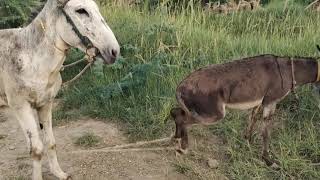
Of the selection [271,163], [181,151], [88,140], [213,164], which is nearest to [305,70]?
[271,163]

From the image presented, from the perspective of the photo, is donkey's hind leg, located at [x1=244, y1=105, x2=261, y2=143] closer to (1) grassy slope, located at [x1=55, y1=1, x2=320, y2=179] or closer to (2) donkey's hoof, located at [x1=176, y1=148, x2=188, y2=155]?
(1) grassy slope, located at [x1=55, y1=1, x2=320, y2=179]

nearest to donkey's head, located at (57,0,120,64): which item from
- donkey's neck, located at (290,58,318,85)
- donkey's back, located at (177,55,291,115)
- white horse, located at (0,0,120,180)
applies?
white horse, located at (0,0,120,180)

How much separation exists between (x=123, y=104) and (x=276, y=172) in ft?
6.27

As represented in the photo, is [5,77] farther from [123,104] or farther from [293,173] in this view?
[293,173]

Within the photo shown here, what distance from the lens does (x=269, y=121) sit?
4.38m

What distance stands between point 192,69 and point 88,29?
8.33ft

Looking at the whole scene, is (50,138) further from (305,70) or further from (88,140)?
(305,70)

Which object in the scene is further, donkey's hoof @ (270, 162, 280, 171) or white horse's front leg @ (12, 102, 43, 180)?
donkey's hoof @ (270, 162, 280, 171)

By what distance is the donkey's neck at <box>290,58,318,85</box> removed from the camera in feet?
14.1

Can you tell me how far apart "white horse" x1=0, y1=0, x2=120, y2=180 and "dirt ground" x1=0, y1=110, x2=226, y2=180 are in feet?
1.74

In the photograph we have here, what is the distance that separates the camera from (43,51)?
3.65m

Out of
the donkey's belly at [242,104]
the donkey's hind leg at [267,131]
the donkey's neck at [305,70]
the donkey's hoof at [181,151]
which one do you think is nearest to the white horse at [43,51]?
the donkey's hoof at [181,151]

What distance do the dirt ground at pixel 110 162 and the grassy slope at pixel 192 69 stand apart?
0.23 m

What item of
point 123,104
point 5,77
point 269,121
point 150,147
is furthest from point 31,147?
point 269,121
